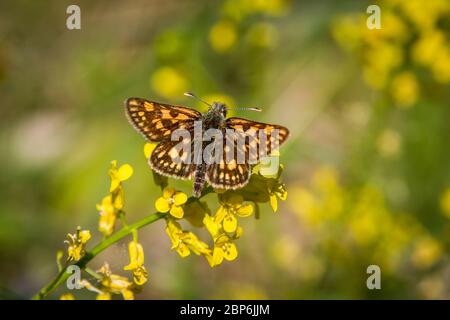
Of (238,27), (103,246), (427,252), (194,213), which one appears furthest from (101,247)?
(238,27)

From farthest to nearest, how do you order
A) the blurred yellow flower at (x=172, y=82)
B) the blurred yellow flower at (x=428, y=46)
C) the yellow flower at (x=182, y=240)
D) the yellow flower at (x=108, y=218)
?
the blurred yellow flower at (x=172, y=82)
the blurred yellow flower at (x=428, y=46)
the yellow flower at (x=108, y=218)
the yellow flower at (x=182, y=240)

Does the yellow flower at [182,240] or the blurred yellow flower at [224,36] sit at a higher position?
the blurred yellow flower at [224,36]

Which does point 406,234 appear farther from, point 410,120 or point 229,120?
point 229,120

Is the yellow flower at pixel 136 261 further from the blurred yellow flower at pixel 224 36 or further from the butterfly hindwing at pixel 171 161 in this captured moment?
the blurred yellow flower at pixel 224 36

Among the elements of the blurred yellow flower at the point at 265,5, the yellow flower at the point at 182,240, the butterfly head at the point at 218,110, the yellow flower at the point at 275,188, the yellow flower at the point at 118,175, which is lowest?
the yellow flower at the point at 182,240

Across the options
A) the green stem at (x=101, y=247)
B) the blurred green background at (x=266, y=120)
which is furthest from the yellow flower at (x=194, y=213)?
the blurred green background at (x=266, y=120)

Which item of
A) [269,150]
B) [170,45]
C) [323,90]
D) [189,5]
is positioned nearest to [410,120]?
[323,90]

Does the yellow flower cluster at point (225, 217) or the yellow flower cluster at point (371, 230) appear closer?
the yellow flower cluster at point (225, 217)

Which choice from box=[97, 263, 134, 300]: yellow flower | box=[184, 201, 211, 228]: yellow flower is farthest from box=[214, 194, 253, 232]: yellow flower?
box=[97, 263, 134, 300]: yellow flower
